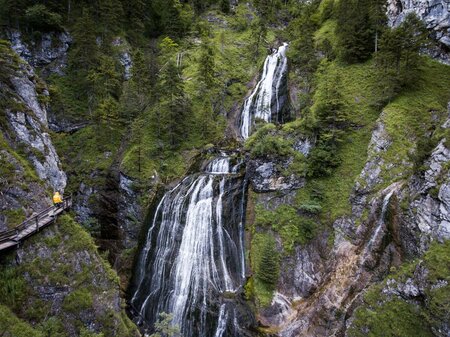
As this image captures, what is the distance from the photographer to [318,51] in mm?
31625

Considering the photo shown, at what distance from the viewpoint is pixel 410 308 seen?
13.1 m

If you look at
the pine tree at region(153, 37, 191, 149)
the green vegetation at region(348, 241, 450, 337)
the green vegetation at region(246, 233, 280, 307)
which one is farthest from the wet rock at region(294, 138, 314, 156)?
the pine tree at region(153, 37, 191, 149)

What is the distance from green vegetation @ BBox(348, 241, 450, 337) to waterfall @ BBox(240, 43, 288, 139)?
18955 mm

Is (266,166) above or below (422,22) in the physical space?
below

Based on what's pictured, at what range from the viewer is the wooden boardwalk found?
13.4 meters

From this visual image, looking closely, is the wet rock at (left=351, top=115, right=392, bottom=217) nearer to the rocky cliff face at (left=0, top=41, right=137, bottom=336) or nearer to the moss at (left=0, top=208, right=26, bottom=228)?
the rocky cliff face at (left=0, top=41, right=137, bottom=336)

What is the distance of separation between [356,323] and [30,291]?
1574 cm

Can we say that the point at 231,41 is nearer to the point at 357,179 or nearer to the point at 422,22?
the point at 422,22

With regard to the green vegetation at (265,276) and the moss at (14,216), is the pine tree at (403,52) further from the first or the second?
the moss at (14,216)

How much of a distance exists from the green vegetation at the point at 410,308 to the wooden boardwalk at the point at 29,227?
16548 millimetres

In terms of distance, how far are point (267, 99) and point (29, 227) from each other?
81.1 ft

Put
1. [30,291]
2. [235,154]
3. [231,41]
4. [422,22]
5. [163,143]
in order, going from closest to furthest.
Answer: [30,291], [422,22], [235,154], [163,143], [231,41]

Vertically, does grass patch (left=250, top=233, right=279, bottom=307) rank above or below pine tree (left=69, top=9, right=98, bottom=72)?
below

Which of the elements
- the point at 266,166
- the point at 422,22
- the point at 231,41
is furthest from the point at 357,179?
the point at 231,41
